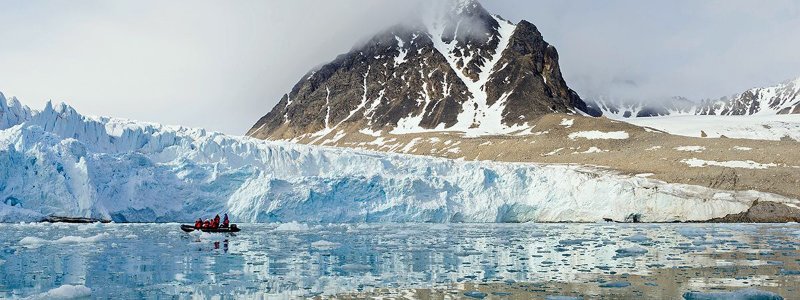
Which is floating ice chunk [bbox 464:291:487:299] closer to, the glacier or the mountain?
the glacier

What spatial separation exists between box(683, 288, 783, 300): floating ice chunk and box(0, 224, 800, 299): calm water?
305 millimetres

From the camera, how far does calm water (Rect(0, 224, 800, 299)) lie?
12.5 meters

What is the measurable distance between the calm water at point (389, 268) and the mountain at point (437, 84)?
101584 millimetres

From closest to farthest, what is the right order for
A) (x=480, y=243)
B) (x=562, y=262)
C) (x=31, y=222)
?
(x=562, y=262) → (x=480, y=243) → (x=31, y=222)

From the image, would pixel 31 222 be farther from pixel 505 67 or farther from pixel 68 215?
pixel 505 67

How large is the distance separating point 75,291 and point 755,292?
1117 centimetres

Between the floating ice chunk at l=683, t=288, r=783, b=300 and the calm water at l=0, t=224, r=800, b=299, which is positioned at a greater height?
the calm water at l=0, t=224, r=800, b=299

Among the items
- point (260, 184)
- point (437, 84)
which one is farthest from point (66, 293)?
point (437, 84)

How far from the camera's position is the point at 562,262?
17625mm

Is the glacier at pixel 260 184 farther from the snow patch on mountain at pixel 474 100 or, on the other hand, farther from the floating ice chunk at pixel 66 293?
the snow patch on mountain at pixel 474 100

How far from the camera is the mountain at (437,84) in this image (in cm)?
13838

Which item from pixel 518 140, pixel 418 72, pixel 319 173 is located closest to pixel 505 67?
pixel 418 72

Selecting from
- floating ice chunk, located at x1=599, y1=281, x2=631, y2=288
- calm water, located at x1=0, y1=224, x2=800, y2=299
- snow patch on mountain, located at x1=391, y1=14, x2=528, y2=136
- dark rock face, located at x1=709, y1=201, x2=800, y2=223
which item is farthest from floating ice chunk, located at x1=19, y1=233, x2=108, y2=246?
snow patch on mountain, located at x1=391, y1=14, x2=528, y2=136

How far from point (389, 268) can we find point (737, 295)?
7.57 m
